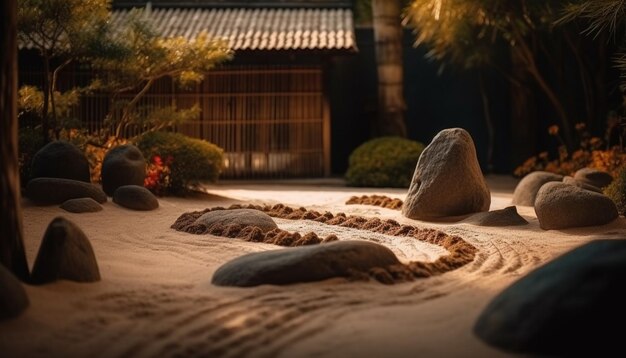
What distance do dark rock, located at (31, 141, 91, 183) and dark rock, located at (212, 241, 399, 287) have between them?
4906 mm

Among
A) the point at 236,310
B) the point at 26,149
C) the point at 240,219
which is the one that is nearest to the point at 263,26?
the point at 26,149

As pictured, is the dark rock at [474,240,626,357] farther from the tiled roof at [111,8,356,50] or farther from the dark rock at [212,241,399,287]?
the tiled roof at [111,8,356,50]

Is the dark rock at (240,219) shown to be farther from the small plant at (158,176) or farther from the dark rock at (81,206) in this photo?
the small plant at (158,176)

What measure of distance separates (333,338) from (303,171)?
10622 millimetres

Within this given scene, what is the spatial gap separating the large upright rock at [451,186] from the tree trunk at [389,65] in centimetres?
588

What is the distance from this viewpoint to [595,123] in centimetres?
1379

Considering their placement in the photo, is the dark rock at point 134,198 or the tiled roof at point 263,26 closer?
the dark rock at point 134,198

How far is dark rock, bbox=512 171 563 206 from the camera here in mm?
10289

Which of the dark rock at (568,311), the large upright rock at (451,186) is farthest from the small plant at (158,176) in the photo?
the dark rock at (568,311)

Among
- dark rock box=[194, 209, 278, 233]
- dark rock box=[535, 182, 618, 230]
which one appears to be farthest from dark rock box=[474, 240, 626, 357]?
dark rock box=[535, 182, 618, 230]

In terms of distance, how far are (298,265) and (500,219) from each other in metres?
4.02

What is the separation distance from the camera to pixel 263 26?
15109 millimetres

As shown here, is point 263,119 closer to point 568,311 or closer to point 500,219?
point 500,219

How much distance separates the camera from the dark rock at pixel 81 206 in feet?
28.2
